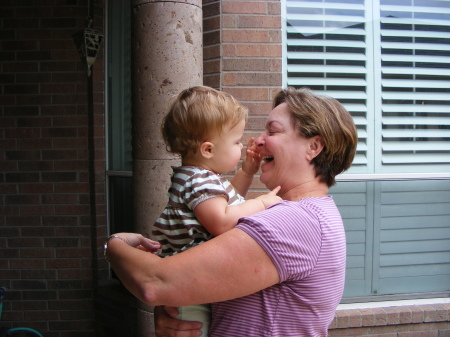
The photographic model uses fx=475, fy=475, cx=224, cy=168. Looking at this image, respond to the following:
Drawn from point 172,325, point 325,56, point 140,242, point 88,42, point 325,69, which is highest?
point 88,42

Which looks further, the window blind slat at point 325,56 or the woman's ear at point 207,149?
the window blind slat at point 325,56

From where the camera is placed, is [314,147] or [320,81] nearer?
[314,147]

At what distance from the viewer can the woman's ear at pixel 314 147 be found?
1.65m

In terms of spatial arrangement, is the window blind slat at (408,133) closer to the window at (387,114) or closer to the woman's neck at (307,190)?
the window at (387,114)

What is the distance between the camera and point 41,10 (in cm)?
464

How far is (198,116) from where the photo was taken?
1723 mm

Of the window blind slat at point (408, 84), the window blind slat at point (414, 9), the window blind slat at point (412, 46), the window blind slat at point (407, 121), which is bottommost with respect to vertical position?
the window blind slat at point (407, 121)

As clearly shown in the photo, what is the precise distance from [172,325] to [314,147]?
815 millimetres

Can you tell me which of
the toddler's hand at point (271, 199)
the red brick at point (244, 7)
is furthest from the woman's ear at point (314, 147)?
the red brick at point (244, 7)

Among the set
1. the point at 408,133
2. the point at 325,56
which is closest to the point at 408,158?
the point at 408,133

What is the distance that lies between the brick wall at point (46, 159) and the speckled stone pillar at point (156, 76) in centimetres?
189

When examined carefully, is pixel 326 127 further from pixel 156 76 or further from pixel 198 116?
pixel 156 76

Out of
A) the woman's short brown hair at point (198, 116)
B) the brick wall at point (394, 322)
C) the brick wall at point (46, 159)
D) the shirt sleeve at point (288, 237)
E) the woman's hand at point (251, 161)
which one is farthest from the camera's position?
the brick wall at point (46, 159)

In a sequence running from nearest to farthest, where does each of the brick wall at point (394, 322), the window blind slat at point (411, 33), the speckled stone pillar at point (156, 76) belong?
the speckled stone pillar at point (156, 76)
the brick wall at point (394, 322)
the window blind slat at point (411, 33)
